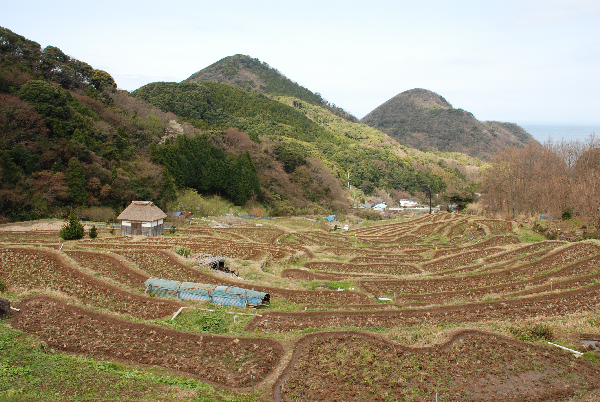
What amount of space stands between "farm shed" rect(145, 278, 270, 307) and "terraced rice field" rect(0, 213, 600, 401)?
0.52m

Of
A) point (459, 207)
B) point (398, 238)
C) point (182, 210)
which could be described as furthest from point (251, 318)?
point (459, 207)

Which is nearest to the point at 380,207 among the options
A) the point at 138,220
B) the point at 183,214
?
the point at 183,214

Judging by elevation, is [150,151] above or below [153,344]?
above

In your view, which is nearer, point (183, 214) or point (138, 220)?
point (138, 220)

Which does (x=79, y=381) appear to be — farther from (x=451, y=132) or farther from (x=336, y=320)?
(x=451, y=132)

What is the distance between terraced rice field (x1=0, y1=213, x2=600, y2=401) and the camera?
10.5m

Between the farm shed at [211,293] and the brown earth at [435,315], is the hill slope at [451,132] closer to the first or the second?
the brown earth at [435,315]

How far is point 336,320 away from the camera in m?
15.1

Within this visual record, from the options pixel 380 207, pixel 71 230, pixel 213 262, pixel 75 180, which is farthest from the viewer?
pixel 380 207

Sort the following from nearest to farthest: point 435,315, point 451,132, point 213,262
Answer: point 435,315 → point 213,262 → point 451,132

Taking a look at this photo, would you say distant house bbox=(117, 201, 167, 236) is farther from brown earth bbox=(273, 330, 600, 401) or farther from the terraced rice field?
brown earth bbox=(273, 330, 600, 401)

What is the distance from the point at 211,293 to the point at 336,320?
559 cm

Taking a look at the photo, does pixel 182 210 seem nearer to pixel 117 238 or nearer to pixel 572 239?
pixel 117 238

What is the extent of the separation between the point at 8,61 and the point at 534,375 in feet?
173
